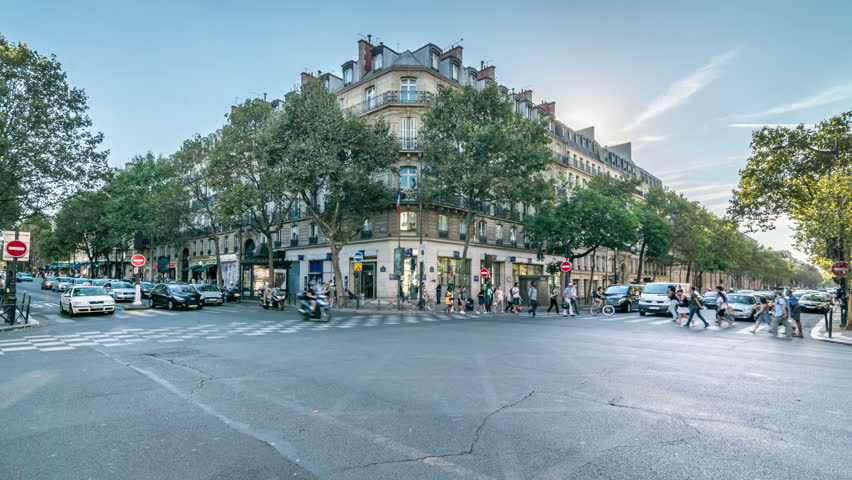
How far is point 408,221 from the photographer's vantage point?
3409 cm

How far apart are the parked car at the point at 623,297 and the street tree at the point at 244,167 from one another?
21781 mm

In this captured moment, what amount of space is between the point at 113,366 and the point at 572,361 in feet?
28.0

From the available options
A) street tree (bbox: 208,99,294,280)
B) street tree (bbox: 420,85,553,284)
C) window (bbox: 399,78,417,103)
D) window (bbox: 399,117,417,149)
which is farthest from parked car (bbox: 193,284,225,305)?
window (bbox: 399,78,417,103)

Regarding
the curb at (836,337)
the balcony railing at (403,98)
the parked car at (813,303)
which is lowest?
the parked car at (813,303)

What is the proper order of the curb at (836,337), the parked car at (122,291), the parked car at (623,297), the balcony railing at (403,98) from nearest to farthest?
the curb at (836,337) < the parked car at (623,297) < the parked car at (122,291) < the balcony railing at (403,98)

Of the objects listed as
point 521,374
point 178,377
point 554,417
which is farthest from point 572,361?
point 178,377

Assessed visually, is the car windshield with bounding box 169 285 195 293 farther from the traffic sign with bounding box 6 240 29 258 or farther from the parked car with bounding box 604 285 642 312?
the parked car with bounding box 604 285 642 312

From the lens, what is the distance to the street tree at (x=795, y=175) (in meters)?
21.8

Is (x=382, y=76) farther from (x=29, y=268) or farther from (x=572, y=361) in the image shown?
(x=29, y=268)

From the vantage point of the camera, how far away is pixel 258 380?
7.09 metres

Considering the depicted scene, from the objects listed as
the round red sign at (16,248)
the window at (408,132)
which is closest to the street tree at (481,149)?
the window at (408,132)

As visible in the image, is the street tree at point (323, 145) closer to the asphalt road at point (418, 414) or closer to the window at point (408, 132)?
the window at point (408, 132)

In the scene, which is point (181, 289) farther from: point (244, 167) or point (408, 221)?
point (408, 221)

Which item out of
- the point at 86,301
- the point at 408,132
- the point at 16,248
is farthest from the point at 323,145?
the point at 16,248
